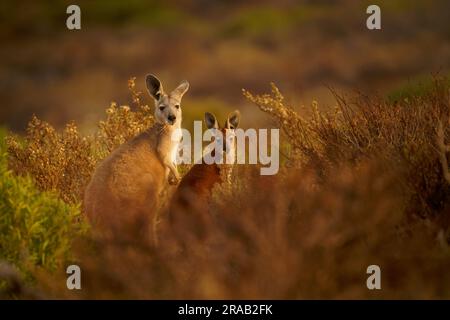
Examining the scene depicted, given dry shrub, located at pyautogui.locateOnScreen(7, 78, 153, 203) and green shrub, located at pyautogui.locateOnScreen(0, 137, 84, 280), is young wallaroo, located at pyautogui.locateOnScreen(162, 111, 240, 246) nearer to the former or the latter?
green shrub, located at pyautogui.locateOnScreen(0, 137, 84, 280)

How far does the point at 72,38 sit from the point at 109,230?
54.8 metres

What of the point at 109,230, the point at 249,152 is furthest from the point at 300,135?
the point at 109,230

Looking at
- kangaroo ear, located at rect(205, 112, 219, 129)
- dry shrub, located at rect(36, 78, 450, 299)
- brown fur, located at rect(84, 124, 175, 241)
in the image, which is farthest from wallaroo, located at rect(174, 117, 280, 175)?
dry shrub, located at rect(36, 78, 450, 299)

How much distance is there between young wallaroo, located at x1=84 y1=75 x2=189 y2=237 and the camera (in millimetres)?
8672

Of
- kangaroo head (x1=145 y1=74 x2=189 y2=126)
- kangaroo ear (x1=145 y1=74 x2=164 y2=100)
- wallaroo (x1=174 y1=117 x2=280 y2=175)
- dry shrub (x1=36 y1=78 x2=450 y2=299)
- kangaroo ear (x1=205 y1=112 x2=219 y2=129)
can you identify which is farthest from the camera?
kangaroo ear (x1=205 y1=112 x2=219 y2=129)

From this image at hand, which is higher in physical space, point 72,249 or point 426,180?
point 426,180

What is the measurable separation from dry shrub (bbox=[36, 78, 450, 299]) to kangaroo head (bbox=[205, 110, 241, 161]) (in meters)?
1.41

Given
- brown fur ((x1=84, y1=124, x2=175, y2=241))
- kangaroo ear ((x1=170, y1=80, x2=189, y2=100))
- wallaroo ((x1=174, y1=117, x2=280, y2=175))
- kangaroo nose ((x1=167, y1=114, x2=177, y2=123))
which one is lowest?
brown fur ((x1=84, y1=124, x2=175, y2=241))

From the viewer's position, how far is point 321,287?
7145mm

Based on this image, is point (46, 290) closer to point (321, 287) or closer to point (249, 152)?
point (321, 287)

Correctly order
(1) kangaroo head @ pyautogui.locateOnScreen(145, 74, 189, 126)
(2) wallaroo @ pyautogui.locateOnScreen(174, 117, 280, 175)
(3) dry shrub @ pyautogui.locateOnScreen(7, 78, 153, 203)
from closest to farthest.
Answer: (2) wallaroo @ pyautogui.locateOnScreen(174, 117, 280, 175) < (1) kangaroo head @ pyautogui.locateOnScreen(145, 74, 189, 126) < (3) dry shrub @ pyautogui.locateOnScreen(7, 78, 153, 203)

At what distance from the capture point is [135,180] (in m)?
9.12

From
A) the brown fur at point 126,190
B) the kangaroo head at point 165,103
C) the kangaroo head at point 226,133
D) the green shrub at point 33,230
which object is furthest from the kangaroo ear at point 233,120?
the green shrub at point 33,230

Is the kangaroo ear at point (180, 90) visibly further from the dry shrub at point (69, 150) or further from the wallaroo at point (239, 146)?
the dry shrub at point (69, 150)
